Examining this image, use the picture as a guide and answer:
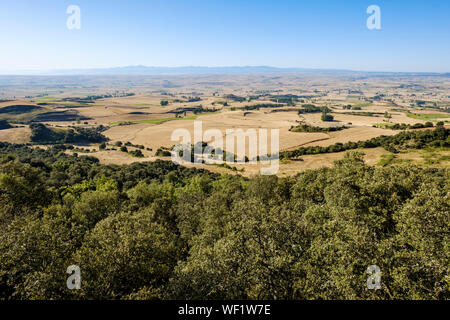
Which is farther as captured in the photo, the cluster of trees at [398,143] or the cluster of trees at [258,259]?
the cluster of trees at [398,143]

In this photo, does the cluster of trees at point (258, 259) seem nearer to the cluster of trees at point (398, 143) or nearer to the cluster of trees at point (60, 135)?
the cluster of trees at point (398, 143)
